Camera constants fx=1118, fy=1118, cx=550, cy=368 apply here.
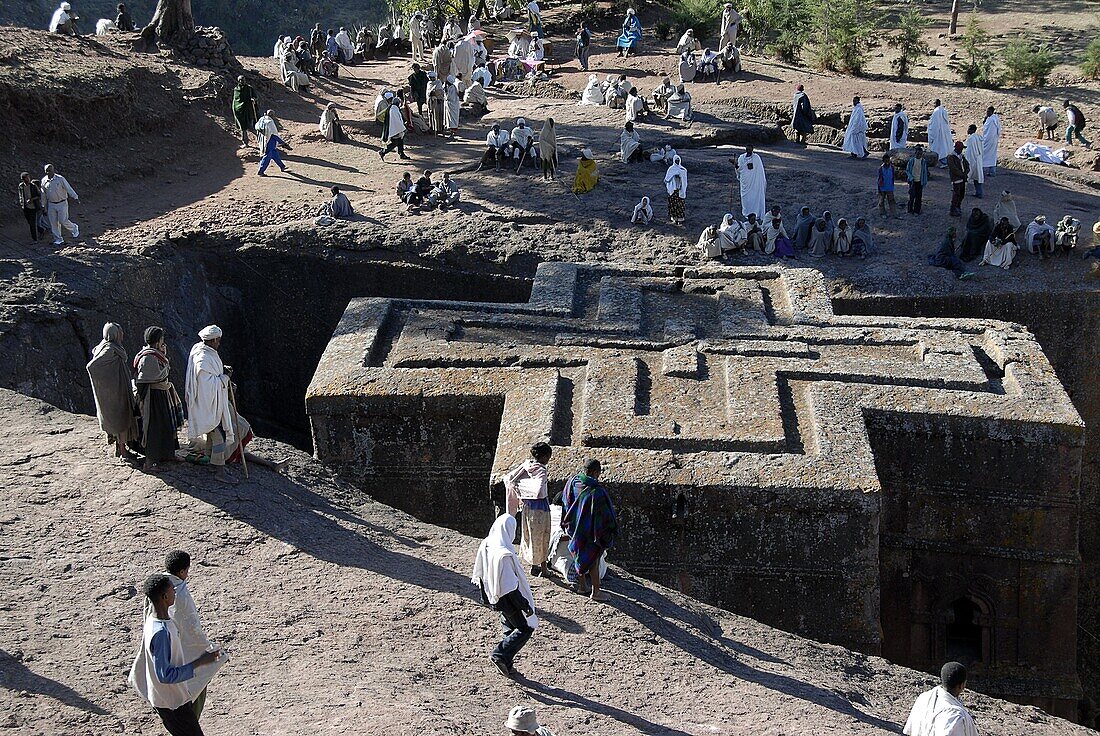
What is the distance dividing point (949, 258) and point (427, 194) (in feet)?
24.7

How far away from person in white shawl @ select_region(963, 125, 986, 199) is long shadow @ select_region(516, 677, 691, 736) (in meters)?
13.1

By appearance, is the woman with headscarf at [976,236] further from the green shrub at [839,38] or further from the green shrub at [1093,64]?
the green shrub at [1093,64]

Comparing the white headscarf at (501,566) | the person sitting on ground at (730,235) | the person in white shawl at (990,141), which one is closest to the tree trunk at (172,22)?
the person sitting on ground at (730,235)

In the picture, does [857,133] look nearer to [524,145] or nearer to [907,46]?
[524,145]

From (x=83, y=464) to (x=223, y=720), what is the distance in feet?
12.4

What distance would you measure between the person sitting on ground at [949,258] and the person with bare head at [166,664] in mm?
11750

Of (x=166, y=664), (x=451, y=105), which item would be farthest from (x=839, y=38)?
(x=166, y=664)

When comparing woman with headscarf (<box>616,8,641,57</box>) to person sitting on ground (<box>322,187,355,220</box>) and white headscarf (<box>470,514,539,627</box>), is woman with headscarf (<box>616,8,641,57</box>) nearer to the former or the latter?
person sitting on ground (<box>322,187,355,220</box>)

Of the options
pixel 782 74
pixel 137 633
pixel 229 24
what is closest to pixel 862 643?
pixel 137 633

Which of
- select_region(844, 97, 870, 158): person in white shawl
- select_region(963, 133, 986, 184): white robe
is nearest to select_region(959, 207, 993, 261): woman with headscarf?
select_region(963, 133, 986, 184): white robe

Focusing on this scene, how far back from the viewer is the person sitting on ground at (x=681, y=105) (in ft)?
68.6

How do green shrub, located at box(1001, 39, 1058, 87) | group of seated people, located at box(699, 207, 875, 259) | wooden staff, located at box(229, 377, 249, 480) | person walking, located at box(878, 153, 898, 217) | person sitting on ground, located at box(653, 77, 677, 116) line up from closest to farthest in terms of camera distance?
wooden staff, located at box(229, 377, 249, 480)
group of seated people, located at box(699, 207, 875, 259)
person walking, located at box(878, 153, 898, 217)
person sitting on ground, located at box(653, 77, 677, 116)
green shrub, located at box(1001, 39, 1058, 87)

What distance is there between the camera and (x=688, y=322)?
488 inches

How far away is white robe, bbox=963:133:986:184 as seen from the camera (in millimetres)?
17547
